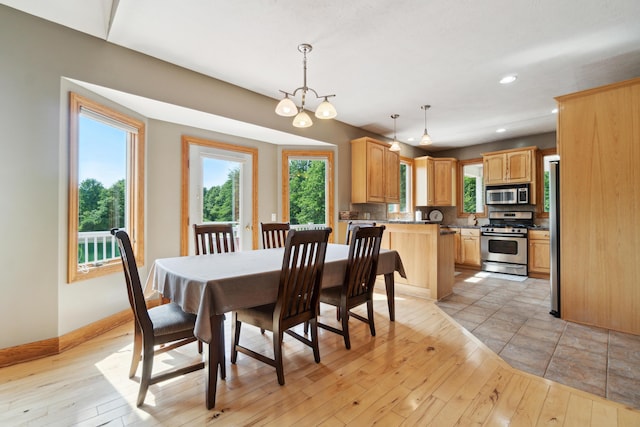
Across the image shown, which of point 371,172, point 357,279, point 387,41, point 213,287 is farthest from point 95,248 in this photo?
point 371,172

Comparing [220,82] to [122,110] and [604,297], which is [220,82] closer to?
Result: [122,110]

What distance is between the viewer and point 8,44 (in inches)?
86.0

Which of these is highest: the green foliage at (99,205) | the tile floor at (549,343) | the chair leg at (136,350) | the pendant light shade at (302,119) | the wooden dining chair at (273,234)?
the pendant light shade at (302,119)

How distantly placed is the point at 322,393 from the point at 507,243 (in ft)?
16.4

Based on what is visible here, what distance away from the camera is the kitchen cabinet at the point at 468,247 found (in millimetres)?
5855

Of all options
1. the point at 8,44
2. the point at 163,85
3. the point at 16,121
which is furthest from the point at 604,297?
the point at 8,44

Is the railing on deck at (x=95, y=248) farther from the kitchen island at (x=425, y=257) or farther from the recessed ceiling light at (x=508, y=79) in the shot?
the recessed ceiling light at (x=508, y=79)

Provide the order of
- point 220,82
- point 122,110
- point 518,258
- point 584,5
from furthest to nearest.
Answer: point 518,258
point 220,82
point 122,110
point 584,5

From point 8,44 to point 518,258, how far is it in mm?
6999

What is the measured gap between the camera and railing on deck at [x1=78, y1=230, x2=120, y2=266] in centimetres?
281

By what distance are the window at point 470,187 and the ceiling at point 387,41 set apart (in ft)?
9.35

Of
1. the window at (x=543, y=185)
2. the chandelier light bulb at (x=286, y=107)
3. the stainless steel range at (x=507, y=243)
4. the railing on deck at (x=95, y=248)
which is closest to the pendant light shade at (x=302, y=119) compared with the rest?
the chandelier light bulb at (x=286, y=107)

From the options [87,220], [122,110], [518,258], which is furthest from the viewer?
[518,258]

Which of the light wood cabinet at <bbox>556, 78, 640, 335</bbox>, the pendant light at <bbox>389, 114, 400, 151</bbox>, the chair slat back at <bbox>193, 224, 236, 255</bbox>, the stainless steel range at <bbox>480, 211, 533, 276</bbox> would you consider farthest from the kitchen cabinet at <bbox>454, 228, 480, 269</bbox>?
the chair slat back at <bbox>193, 224, 236, 255</bbox>
